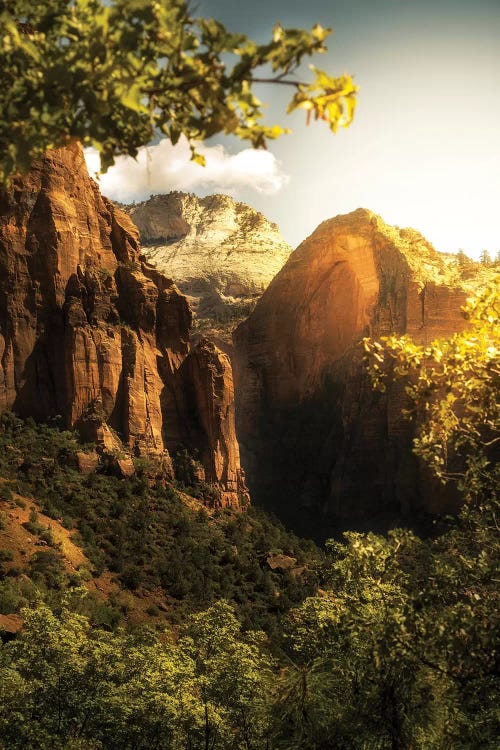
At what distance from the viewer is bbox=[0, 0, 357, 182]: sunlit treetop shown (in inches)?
168

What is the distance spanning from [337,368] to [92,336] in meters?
35.9

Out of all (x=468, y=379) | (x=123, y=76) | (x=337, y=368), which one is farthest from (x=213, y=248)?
(x=123, y=76)

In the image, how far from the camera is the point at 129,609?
3397 centimetres

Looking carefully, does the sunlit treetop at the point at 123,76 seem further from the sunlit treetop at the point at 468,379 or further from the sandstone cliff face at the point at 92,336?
the sandstone cliff face at the point at 92,336

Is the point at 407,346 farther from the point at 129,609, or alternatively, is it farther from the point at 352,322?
the point at 352,322

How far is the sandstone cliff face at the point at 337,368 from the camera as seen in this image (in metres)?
66.1

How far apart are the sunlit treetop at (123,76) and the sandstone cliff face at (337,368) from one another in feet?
197

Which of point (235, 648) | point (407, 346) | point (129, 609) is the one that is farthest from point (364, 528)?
point (407, 346)

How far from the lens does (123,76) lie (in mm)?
4348

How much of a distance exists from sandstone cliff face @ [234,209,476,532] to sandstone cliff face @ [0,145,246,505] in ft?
58.0

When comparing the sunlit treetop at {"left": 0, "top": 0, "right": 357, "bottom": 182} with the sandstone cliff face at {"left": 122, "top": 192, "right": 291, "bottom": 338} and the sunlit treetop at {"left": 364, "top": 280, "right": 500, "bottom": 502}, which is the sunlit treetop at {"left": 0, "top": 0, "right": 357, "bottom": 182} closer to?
the sunlit treetop at {"left": 364, "top": 280, "right": 500, "bottom": 502}

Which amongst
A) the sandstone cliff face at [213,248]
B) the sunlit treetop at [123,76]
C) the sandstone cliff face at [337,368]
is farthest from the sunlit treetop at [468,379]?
the sandstone cliff face at [213,248]

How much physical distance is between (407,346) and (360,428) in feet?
210

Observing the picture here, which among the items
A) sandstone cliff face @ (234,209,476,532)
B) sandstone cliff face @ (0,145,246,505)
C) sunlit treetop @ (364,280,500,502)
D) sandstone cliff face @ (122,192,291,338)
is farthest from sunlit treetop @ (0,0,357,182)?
sandstone cliff face @ (122,192,291,338)
